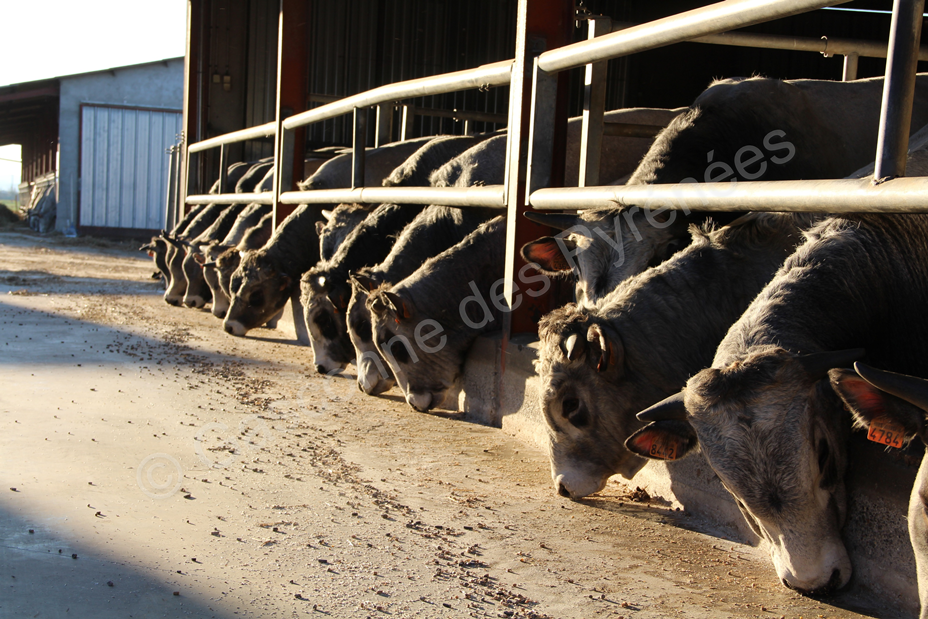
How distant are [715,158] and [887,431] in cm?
265

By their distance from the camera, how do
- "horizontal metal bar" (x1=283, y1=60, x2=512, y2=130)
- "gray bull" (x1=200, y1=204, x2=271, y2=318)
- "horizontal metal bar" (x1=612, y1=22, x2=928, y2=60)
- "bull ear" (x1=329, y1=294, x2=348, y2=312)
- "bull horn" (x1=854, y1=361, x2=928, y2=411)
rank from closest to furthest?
"bull horn" (x1=854, y1=361, x2=928, y2=411) < "horizontal metal bar" (x1=283, y1=60, x2=512, y2=130) < "horizontal metal bar" (x1=612, y1=22, x2=928, y2=60) < "bull ear" (x1=329, y1=294, x2=348, y2=312) < "gray bull" (x1=200, y1=204, x2=271, y2=318)

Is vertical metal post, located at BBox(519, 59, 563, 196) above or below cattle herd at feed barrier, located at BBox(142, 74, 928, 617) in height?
above

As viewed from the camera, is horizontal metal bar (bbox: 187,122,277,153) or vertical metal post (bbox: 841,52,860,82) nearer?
vertical metal post (bbox: 841,52,860,82)

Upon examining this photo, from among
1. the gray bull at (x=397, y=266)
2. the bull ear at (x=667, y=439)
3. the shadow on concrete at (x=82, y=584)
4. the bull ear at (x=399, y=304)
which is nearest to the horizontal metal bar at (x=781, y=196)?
the bull ear at (x=667, y=439)

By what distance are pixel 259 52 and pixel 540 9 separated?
10860 millimetres

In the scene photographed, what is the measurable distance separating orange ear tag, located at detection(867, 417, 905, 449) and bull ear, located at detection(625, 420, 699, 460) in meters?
0.67

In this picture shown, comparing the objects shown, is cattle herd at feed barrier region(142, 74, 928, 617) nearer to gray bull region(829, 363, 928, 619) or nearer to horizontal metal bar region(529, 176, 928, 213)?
gray bull region(829, 363, 928, 619)

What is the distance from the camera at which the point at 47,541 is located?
2760 mm

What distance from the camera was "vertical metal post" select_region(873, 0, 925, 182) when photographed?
2.47 meters

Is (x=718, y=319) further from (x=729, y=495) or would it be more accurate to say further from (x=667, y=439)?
(x=667, y=439)

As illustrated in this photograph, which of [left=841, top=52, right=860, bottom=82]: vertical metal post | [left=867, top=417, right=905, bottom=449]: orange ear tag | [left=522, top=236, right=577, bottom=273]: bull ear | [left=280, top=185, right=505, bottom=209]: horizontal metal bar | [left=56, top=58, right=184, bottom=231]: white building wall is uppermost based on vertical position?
[left=56, top=58, right=184, bottom=231]: white building wall

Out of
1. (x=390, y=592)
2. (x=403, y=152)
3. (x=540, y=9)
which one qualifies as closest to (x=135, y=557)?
(x=390, y=592)

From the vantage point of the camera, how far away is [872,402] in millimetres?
2154

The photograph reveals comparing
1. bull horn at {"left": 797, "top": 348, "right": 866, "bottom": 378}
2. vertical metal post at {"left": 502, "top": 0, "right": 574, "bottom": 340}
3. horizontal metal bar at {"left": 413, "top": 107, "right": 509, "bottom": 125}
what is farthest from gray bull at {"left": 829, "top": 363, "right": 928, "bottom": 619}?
horizontal metal bar at {"left": 413, "top": 107, "right": 509, "bottom": 125}
